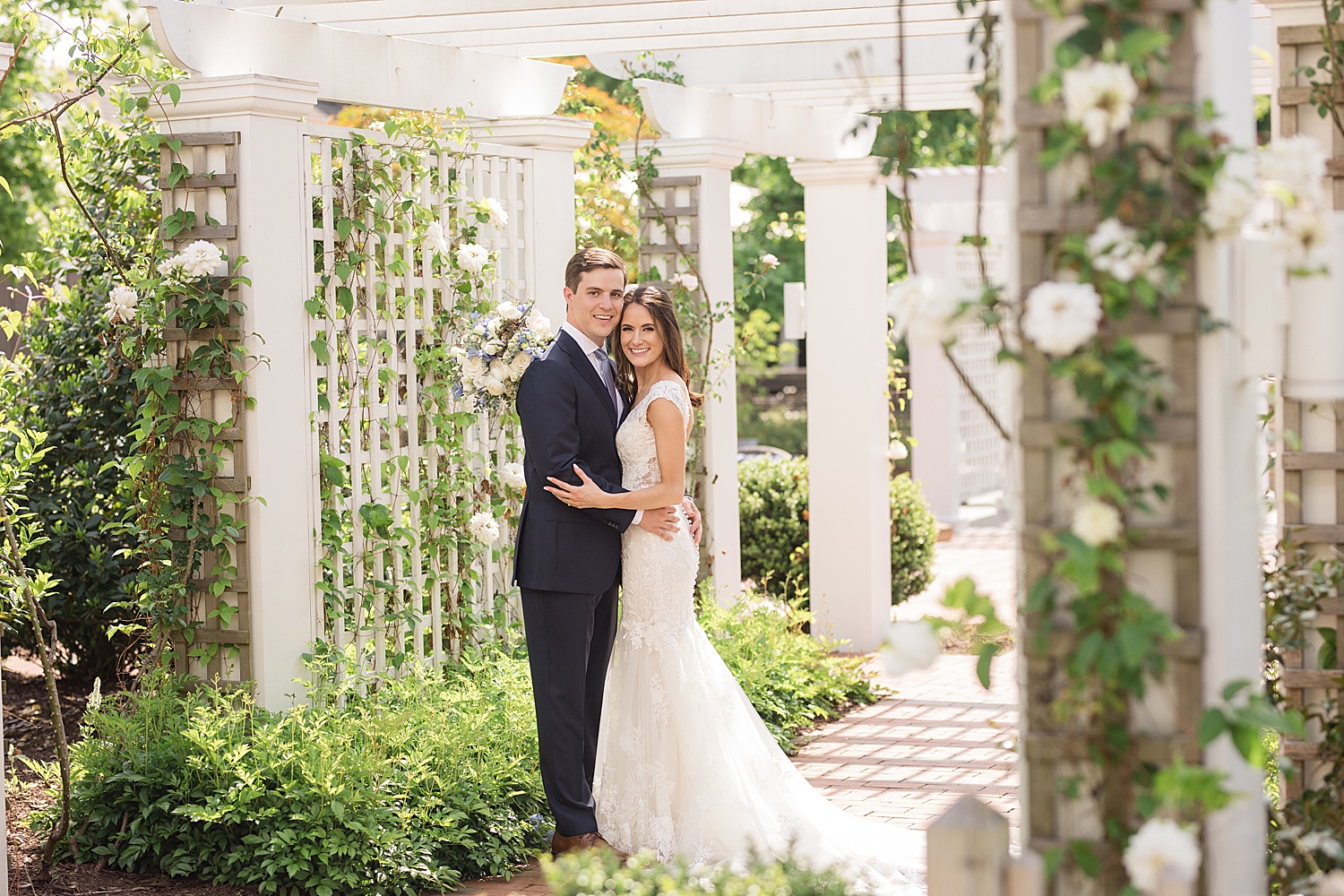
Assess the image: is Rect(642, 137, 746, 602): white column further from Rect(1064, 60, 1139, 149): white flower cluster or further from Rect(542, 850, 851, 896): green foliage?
Rect(1064, 60, 1139, 149): white flower cluster

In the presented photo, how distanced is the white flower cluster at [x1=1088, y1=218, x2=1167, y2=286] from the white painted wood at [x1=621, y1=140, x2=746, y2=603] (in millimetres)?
4465

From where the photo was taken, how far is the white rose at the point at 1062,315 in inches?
74.5

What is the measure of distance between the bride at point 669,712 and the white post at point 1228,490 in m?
2.00

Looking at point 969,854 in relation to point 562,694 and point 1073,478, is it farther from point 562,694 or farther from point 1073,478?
point 562,694

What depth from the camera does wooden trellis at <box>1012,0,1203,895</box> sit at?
6.64ft

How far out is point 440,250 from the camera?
16.2ft

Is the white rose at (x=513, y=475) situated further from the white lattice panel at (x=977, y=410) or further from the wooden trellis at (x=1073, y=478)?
the white lattice panel at (x=977, y=410)

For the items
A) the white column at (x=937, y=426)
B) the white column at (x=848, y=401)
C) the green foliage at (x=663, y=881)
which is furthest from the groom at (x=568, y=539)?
the white column at (x=937, y=426)

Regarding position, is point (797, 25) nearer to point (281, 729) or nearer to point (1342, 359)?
point (281, 729)

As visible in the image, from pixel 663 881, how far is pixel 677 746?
1942mm

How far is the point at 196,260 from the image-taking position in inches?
159

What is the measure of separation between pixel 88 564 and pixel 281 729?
6.52 feet

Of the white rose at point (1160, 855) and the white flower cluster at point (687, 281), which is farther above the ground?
the white flower cluster at point (687, 281)

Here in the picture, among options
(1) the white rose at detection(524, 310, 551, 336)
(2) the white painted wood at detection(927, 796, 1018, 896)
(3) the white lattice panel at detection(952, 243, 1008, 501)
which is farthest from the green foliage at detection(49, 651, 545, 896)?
(3) the white lattice panel at detection(952, 243, 1008, 501)
